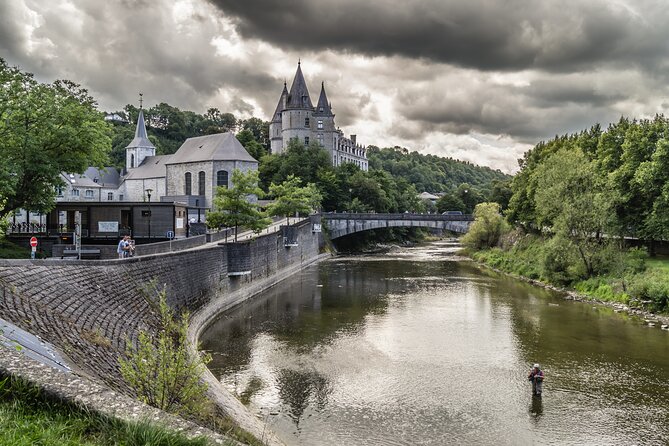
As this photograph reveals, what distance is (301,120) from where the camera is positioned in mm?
102750

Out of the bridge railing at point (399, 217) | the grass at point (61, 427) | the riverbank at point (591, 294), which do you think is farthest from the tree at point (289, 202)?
the grass at point (61, 427)

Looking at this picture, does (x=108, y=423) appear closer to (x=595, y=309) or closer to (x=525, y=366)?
(x=525, y=366)

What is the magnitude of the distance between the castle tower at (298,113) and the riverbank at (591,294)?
5428 centimetres

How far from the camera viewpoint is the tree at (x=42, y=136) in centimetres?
2619

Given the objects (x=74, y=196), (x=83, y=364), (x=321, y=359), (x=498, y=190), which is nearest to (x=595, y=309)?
(x=321, y=359)

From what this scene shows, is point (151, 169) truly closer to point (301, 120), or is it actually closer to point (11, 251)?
point (301, 120)

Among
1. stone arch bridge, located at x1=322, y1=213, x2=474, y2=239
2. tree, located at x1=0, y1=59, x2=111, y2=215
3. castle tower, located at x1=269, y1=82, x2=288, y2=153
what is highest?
castle tower, located at x1=269, y1=82, x2=288, y2=153

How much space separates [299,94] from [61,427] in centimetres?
10067

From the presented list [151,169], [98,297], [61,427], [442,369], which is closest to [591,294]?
[442,369]

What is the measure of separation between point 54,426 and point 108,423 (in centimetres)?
51

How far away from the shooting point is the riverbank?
28344mm

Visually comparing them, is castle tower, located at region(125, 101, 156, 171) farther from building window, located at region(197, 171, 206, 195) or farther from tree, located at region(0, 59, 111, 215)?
tree, located at region(0, 59, 111, 215)

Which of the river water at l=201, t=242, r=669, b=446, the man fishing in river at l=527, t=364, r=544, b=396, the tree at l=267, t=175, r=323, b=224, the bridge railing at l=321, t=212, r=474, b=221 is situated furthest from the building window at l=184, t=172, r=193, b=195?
the man fishing in river at l=527, t=364, r=544, b=396

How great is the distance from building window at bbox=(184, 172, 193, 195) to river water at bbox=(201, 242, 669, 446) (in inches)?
1706
